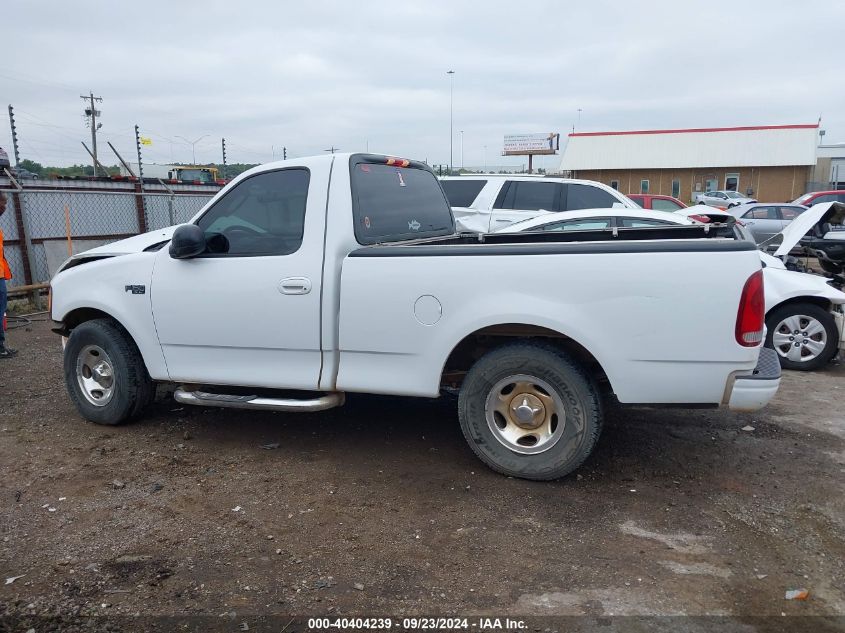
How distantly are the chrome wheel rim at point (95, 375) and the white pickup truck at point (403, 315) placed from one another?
0.05ft

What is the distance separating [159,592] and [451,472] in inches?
76.6

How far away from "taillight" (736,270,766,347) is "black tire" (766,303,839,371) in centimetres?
373

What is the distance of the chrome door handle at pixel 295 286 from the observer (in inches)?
173

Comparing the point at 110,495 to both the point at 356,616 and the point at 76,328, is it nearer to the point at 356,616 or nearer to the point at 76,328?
the point at 76,328

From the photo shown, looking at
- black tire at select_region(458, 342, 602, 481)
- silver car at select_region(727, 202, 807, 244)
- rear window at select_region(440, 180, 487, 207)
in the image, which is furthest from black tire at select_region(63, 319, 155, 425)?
silver car at select_region(727, 202, 807, 244)

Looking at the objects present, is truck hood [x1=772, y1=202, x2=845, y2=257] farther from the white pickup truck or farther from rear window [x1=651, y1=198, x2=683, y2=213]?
rear window [x1=651, y1=198, x2=683, y2=213]

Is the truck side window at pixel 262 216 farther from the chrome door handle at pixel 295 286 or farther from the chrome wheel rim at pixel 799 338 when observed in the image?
the chrome wheel rim at pixel 799 338

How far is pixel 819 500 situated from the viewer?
4.04m

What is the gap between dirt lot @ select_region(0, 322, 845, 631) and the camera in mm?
3096

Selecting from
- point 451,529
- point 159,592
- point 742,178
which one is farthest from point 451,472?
point 742,178

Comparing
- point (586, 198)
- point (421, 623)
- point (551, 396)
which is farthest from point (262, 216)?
point (586, 198)

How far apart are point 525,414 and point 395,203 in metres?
1.93

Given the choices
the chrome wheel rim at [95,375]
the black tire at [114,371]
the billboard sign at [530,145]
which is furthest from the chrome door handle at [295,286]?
the billboard sign at [530,145]

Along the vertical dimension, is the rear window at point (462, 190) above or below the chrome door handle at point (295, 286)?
above
